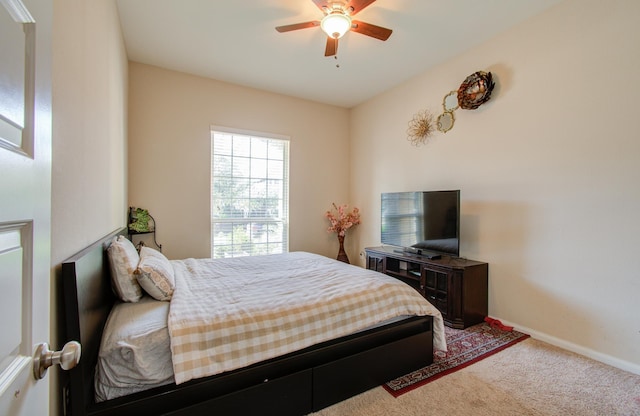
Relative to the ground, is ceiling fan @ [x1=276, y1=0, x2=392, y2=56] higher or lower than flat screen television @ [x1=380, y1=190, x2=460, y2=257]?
higher

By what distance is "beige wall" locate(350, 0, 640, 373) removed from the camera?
6.79 feet

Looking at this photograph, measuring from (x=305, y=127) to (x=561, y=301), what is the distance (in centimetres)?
378

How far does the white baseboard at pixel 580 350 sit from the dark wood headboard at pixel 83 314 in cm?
324

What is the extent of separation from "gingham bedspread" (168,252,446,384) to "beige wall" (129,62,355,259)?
1.36m

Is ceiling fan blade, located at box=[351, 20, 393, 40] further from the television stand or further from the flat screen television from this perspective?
the television stand

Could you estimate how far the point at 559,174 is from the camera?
94.6 inches

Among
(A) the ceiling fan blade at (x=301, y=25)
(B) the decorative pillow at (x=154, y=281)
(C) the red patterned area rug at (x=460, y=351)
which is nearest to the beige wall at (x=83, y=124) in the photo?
(B) the decorative pillow at (x=154, y=281)

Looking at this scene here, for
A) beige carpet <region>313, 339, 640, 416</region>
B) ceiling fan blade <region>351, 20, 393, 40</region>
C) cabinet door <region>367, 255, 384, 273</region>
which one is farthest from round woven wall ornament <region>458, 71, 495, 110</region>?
beige carpet <region>313, 339, 640, 416</region>

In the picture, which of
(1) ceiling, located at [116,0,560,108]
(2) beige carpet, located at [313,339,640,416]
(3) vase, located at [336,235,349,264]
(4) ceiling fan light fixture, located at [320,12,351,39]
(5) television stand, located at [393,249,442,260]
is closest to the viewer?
(2) beige carpet, located at [313,339,640,416]

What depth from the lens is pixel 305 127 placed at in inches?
178

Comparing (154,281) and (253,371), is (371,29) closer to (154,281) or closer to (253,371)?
(154,281)

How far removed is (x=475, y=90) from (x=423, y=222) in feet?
4.89

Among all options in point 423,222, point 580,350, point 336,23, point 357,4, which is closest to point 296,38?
point 336,23

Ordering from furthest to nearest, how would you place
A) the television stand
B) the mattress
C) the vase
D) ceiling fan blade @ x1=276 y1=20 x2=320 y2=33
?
the vase < the television stand < ceiling fan blade @ x1=276 y1=20 x2=320 y2=33 < the mattress
